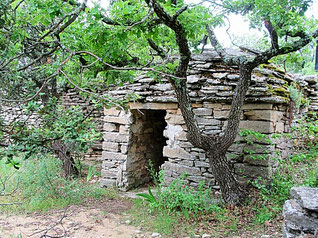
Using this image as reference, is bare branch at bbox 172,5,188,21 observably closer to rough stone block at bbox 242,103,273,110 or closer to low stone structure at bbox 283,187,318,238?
rough stone block at bbox 242,103,273,110

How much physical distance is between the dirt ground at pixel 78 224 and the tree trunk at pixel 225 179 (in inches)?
49.9

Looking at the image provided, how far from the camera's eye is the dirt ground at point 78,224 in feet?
11.7

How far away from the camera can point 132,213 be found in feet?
14.1

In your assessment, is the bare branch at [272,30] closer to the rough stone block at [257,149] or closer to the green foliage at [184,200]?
the rough stone block at [257,149]

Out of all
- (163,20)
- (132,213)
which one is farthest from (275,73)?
(132,213)

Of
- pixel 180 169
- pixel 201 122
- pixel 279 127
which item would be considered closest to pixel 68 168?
pixel 180 169

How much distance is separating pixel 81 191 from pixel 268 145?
349 centimetres

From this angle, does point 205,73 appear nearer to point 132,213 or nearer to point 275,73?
point 275,73

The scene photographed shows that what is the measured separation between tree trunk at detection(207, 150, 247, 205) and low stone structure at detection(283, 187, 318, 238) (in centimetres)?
128

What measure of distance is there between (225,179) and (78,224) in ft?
7.45

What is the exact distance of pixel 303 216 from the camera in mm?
2340

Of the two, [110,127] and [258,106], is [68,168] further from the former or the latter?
[258,106]

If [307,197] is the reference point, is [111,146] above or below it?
above

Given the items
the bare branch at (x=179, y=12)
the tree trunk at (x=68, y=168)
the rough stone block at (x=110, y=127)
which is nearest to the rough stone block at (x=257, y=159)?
the bare branch at (x=179, y=12)
